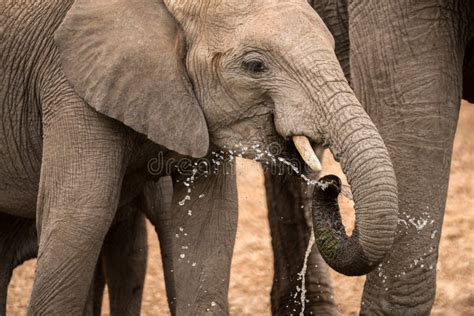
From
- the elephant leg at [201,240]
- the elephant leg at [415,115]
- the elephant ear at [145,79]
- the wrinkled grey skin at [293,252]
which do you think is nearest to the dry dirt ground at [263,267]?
the wrinkled grey skin at [293,252]

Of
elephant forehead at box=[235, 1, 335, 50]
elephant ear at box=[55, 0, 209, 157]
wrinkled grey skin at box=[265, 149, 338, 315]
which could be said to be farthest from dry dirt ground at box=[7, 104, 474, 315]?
elephant forehead at box=[235, 1, 335, 50]

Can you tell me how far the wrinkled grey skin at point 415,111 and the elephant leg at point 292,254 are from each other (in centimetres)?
138

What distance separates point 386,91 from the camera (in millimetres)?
6711

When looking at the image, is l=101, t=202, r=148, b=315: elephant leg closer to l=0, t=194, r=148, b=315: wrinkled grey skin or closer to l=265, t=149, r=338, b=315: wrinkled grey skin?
l=0, t=194, r=148, b=315: wrinkled grey skin

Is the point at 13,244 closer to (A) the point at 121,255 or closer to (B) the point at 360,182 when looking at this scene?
(A) the point at 121,255

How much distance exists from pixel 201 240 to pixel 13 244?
43.6 inches

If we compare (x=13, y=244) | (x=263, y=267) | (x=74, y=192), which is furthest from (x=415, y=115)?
(x=263, y=267)

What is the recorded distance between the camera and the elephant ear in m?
6.30

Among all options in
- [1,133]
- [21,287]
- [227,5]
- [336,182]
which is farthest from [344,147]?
[21,287]

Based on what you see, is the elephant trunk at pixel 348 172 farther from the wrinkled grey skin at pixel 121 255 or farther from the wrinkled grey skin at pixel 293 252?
the wrinkled grey skin at pixel 293 252

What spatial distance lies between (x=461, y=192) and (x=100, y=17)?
4673 mm

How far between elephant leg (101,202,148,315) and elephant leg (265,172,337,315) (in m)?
0.71

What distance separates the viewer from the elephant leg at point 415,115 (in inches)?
261

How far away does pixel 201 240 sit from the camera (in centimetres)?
661
